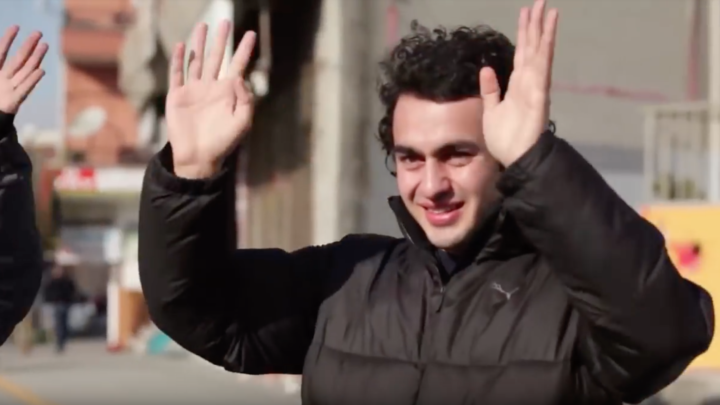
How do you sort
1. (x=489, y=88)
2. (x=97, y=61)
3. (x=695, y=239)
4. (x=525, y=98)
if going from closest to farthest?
(x=525, y=98) → (x=489, y=88) → (x=695, y=239) → (x=97, y=61)

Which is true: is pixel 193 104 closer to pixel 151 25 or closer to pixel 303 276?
pixel 303 276

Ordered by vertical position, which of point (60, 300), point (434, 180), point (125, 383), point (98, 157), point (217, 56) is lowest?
point (60, 300)

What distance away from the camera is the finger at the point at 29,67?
3319 millimetres

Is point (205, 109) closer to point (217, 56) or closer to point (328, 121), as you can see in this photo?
point (217, 56)

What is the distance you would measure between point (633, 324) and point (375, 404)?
550 millimetres

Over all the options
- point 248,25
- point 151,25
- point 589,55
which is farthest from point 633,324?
point 151,25

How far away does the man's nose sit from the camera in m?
2.60

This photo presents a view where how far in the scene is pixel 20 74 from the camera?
10.9ft

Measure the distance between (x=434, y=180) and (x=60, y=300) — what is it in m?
19.2

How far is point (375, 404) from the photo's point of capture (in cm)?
257

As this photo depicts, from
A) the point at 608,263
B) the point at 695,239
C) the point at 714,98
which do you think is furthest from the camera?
the point at 714,98

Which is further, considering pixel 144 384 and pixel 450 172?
pixel 144 384

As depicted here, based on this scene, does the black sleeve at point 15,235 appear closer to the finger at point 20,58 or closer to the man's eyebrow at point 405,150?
the finger at point 20,58

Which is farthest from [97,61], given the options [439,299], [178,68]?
[439,299]
